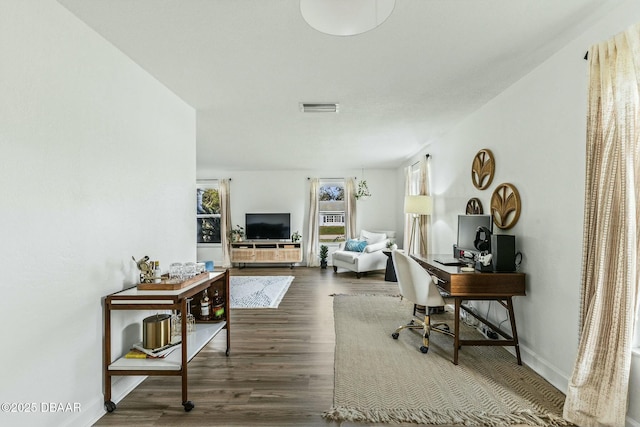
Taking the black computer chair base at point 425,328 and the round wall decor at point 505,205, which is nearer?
the round wall decor at point 505,205

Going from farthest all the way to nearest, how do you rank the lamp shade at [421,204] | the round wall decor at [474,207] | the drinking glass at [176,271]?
1. the lamp shade at [421,204]
2. the round wall decor at [474,207]
3. the drinking glass at [176,271]

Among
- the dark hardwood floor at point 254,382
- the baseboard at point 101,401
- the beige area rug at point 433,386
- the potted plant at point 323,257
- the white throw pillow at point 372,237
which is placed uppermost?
the white throw pillow at point 372,237

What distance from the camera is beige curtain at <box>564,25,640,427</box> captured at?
1667 millimetres

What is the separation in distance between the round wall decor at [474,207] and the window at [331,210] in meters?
4.52

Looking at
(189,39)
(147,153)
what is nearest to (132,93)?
(147,153)

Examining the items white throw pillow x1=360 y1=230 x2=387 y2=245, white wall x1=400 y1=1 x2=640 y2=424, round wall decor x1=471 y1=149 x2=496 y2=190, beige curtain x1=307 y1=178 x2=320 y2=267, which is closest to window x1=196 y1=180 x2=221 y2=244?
beige curtain x1=307 y1=178 x2=320 y2=267

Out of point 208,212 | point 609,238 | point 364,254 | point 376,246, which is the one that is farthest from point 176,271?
point 208,212

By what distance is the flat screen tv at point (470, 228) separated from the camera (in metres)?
3.04

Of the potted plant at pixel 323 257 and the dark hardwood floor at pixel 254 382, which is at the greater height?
the potted plant at pixel 323 257

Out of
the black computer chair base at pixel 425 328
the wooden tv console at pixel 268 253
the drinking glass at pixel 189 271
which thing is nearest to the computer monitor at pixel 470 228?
the black computer chair base at pixel 425 328

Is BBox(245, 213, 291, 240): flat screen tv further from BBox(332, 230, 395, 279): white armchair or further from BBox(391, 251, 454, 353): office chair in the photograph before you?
BBox(391, 251, 454, 353): office chair

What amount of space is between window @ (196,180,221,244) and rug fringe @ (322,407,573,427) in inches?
270

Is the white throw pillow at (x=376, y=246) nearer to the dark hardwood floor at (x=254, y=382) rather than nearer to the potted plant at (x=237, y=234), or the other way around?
the dark hardwood floor at (x=254, y=382)

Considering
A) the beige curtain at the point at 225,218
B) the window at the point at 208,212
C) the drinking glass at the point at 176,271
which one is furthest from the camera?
the window at the point at 208,212
